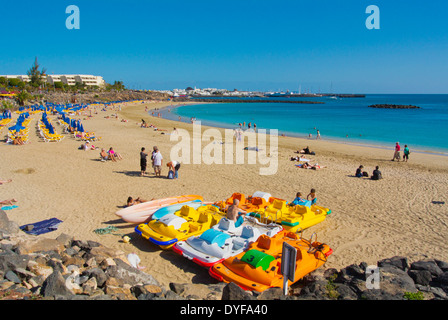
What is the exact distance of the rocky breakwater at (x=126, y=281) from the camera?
414cm

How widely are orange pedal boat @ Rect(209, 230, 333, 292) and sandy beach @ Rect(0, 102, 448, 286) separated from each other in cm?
50

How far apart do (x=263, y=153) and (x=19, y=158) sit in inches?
513

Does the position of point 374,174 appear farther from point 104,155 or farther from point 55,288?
point 104,155

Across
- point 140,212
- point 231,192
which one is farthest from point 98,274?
point 231,192

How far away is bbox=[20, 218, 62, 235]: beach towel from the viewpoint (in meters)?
7.21

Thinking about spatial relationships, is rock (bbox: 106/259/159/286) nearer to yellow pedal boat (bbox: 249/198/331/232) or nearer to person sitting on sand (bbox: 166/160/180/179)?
yellow pedal boat (bbox: 249/198/331/232)

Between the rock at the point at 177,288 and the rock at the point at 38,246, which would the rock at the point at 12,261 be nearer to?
the rock at the point at 38,246

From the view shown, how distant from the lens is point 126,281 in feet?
15.9

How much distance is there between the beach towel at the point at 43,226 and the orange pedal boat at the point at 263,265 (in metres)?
4.51
